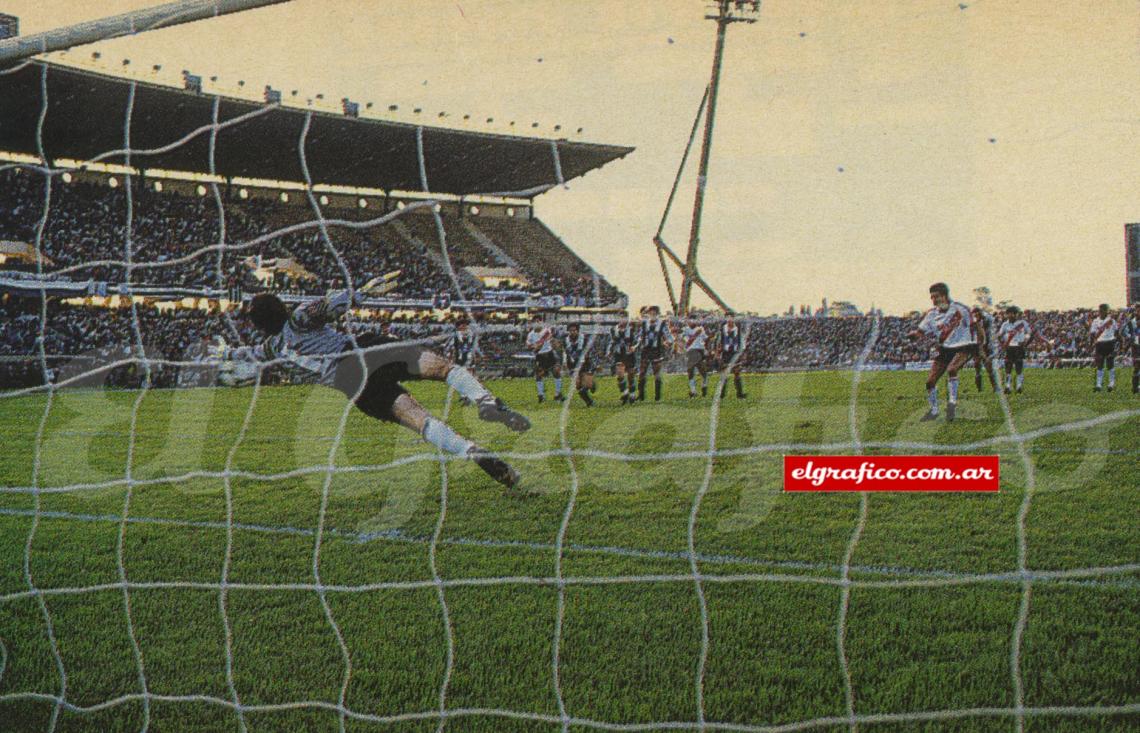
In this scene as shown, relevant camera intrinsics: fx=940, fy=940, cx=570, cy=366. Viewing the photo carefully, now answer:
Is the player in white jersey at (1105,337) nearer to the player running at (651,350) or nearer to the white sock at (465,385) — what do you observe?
the player running at (651,350)

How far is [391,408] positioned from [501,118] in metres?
1.58

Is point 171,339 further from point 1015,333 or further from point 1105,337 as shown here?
point 1105,337

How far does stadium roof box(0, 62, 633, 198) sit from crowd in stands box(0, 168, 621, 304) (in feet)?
1.47

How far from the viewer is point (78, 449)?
8695 mm

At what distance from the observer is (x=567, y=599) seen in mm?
3539

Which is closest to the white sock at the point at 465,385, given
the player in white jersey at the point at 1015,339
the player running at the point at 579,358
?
the player running at the point at 579,358

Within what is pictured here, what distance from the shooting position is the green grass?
262cm

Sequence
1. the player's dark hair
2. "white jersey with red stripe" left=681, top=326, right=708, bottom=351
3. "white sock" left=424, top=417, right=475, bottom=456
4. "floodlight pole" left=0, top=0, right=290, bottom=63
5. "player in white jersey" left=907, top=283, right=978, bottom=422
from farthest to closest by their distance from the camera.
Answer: "white jersey with red stripe" left=681, top=326, right=708, bottom=351, "player in white jersey" left=907, top=283, right=978, bottom=422, "white sock" left=424, top=417, right=475, bottom=456, the player's dark hair, "floodlight pole" left=0, top=0, right=290, bottom=63

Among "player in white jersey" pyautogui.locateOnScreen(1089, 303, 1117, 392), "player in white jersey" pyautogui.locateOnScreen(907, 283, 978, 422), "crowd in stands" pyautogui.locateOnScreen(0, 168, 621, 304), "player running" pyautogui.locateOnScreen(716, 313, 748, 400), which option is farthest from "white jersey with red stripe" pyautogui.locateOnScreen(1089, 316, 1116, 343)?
"crowd in stands" pyautogui.locateOnScreen(0, 168, 621, 304)

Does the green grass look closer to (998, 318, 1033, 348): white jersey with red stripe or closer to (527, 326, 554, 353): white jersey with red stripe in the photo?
(527, 326, 554, 353): white jersey with red stripe

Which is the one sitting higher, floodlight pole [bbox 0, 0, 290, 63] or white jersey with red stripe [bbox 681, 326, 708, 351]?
floodlight pole [bbox 0, 0, 290, 63]

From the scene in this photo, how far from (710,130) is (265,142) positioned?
12.5 m

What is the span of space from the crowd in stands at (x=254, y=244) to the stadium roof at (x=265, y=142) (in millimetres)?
449

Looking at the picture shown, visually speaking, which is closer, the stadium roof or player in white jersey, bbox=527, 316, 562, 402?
the stadium roof
